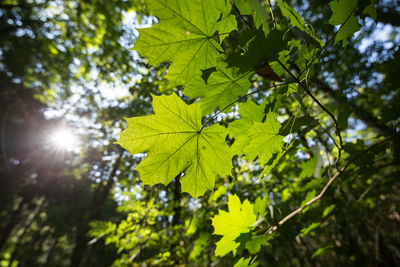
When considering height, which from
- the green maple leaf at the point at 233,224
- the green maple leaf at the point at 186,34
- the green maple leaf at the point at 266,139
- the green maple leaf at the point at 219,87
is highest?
the green maple leaf at the point at 186,34

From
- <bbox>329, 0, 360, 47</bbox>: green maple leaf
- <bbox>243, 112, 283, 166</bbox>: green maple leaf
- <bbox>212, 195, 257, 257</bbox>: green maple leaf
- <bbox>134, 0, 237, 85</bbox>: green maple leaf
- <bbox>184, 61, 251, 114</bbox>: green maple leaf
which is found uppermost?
<bbox>134, 0, 237, 85</bbox>: green maple leaf

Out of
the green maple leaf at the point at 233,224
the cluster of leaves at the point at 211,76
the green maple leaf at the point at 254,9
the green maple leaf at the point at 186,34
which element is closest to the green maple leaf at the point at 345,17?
the cluster of leaves at the point at 211,76

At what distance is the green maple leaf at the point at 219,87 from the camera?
0.97m

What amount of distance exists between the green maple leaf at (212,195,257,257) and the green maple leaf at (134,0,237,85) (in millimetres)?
922

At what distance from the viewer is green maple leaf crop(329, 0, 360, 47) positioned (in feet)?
2.49

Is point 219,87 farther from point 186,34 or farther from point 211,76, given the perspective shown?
point 186,34

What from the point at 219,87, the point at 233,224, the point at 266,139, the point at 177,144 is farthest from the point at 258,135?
the point at 233,224

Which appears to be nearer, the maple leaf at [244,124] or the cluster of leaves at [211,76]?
the cluster of leaves at [211,76]

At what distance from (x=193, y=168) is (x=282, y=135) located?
1.61 feet

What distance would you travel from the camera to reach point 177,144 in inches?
38.3

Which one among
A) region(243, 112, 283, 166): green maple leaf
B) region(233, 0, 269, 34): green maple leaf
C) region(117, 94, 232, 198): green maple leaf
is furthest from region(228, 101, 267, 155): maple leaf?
Answer: region(233, 0, 269, 34): green maple leaf

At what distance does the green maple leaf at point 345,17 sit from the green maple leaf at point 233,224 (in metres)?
1.08

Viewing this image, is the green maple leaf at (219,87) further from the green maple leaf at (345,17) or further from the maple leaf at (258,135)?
the green maple leaf at (345,17)

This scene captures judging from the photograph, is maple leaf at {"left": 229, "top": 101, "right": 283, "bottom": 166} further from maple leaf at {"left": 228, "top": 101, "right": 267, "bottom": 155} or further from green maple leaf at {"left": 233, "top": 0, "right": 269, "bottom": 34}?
green maple leaf at {"left": 233, "top": 0, "right": 269, "bottom": 34}
